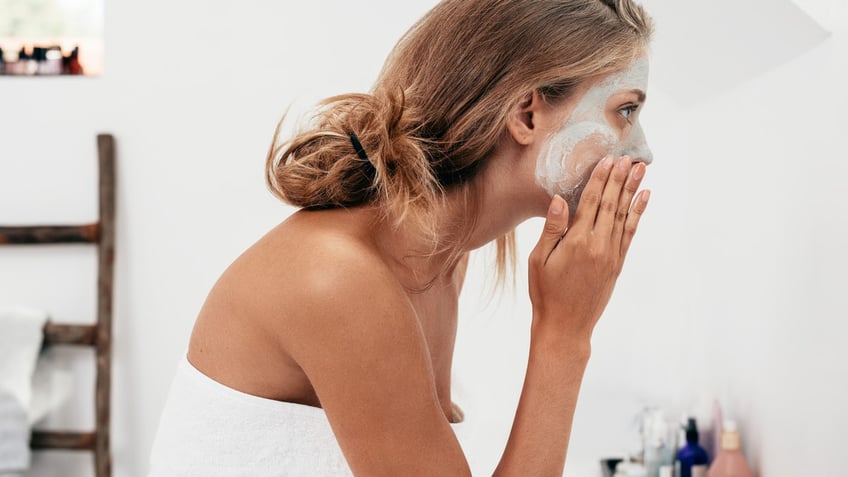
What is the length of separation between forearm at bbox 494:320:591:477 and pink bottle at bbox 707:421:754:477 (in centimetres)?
38

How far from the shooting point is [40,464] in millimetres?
1769

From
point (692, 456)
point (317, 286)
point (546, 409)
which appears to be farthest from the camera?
point (692, 456)

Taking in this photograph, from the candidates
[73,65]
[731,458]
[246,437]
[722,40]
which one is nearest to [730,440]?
[731,458]

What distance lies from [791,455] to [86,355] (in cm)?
138

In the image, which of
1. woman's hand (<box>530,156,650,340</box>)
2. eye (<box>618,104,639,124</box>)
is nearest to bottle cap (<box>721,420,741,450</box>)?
woman's hand (<box>530,156,650,340</box>)

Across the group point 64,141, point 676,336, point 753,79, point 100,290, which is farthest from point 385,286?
point 64,141

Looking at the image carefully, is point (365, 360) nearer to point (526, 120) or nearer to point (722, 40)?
point (526, 120)

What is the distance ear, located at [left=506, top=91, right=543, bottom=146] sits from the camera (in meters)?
0.85

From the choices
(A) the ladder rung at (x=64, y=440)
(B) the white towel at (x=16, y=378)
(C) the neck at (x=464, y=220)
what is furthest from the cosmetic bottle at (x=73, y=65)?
(C) the neck at (x=464, y=220)

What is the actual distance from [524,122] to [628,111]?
0.12 m

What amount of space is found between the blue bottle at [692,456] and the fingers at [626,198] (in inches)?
20.0

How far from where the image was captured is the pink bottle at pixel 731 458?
1.10m

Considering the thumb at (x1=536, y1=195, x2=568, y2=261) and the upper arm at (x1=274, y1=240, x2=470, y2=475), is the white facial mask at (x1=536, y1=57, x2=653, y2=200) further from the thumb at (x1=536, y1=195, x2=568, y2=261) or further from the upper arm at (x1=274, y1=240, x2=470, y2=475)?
the upper arm at (x1=274, y1=240, x2=470, y2=475)

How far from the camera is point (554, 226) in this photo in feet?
Result: 2.83
